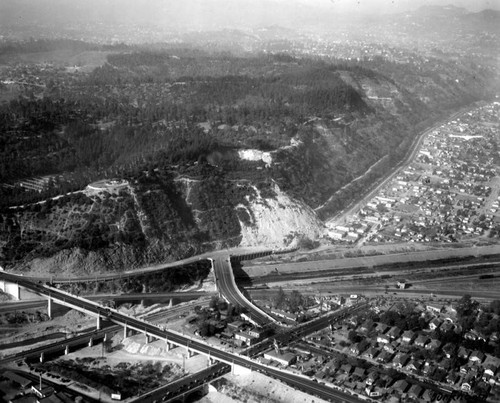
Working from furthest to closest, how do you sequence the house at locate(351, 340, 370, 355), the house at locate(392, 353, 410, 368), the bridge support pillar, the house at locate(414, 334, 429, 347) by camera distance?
the bridge support pillar < the house at locate(414, 334, 429, 347) < the house at locate(351, 340, 370, 355) < the house at locate(392, 353, 410, 368)

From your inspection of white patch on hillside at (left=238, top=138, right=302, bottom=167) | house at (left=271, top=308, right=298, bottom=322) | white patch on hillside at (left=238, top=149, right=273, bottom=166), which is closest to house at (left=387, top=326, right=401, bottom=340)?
house at (left=271, top=308, right=298, bottom=322)

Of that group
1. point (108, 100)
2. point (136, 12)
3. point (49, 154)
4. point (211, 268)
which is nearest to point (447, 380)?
Answer: point (211, 268)

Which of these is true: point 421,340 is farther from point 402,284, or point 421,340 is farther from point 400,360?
point 402,284

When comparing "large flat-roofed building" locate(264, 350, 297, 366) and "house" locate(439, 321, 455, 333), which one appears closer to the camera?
"large flat-roofed building" locate(264, 350, 297, 366)

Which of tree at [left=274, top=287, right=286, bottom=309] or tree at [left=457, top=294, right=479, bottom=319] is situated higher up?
tree at [left=457, top=294, right=479, bottom=319]

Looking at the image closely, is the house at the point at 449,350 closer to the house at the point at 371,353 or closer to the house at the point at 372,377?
the house at the point at 371,353

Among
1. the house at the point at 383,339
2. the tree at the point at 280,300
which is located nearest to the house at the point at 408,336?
the house at the point at 383,339

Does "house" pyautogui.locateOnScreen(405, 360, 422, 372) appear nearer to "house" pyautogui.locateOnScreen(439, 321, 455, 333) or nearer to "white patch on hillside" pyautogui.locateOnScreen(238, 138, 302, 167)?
"house" pyautogui.locateOnScreen(439, 321, 455, 333)
